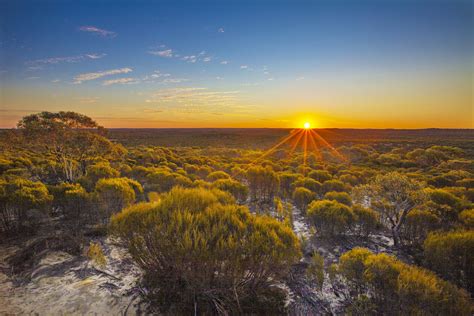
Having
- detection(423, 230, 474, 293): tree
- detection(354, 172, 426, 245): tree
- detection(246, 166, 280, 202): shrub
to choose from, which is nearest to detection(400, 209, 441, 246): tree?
detection(354, 172, 426, 245): tree

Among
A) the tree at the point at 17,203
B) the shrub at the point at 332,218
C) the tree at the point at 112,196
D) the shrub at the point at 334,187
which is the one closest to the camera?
the tree at the point at 17,203

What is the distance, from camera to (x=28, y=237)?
6.48 m

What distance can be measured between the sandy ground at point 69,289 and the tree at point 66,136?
7.97 meters

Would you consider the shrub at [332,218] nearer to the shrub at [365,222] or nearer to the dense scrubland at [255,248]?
the dense scrubland at [255,248]

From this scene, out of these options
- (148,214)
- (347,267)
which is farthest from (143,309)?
(347,267)

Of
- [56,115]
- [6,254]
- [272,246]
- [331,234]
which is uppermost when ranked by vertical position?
[56,115]

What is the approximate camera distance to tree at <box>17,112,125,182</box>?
12008mm

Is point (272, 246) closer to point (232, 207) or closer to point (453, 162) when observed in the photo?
point (232, 207)

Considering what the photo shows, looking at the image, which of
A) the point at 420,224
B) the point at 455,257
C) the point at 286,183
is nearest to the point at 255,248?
the point at 455,257

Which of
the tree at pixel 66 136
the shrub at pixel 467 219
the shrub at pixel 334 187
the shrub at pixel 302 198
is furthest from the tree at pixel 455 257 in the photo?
the tree at pixel 66 136

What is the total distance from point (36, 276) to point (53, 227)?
2.65 metres

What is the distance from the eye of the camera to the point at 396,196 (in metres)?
7.74

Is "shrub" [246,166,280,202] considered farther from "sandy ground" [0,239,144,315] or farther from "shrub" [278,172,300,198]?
"sandy ground" [0,239,144,315]

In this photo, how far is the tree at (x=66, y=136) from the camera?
1201 cm
